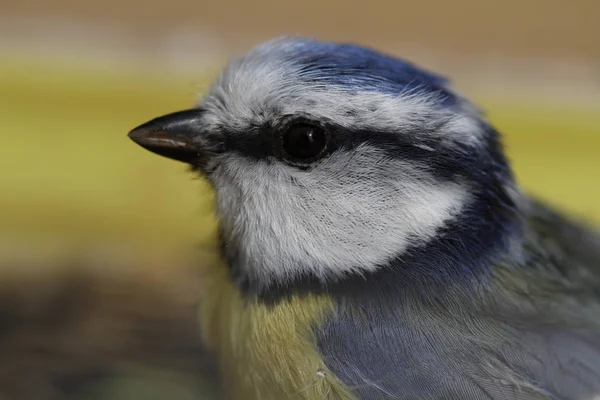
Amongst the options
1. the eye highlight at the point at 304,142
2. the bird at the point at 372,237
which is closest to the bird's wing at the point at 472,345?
the bird at the point at 372,237

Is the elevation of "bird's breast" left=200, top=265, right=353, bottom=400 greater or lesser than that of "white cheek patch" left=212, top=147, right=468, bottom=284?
lesser

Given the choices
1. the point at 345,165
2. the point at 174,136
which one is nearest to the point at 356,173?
the point at 345,165

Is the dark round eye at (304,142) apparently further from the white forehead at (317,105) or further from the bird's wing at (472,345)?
the bird's wing at (472,345)

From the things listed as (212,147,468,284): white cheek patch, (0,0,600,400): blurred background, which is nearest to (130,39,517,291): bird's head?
(212,147,468,284): white cheek patch

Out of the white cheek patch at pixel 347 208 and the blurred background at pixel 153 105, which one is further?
the blurred background at pixel 153 105

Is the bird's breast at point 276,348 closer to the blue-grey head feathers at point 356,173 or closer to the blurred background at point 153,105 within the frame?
the blue-grey head feathers at point 356,173

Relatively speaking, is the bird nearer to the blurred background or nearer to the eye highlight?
the eye highlight

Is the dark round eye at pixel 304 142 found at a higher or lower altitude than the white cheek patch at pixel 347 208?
higher

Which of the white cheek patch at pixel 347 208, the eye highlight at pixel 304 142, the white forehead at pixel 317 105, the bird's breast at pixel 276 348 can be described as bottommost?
the bird's breast at pixel 276 348

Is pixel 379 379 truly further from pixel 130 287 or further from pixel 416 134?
pixel 130 287
